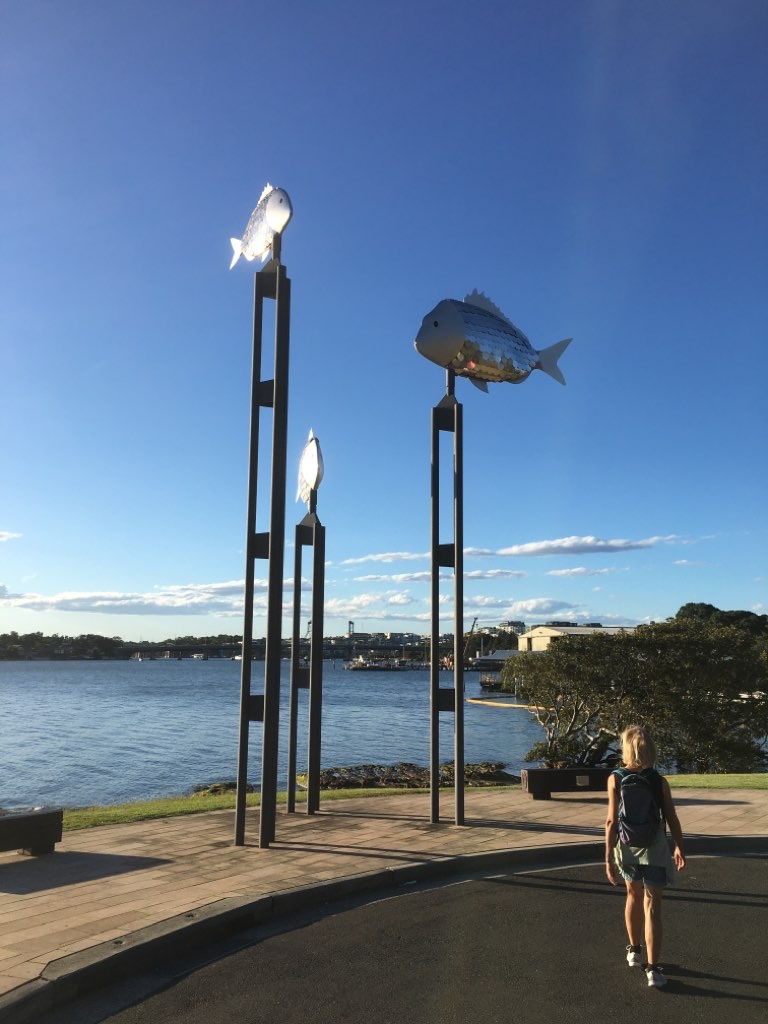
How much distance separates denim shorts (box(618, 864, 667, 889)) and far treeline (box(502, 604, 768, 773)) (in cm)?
2052

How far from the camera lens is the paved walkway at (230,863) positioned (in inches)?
203

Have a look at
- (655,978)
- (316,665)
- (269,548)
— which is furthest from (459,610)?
(655,978)

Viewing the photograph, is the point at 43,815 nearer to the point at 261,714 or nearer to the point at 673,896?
the point at 261,714

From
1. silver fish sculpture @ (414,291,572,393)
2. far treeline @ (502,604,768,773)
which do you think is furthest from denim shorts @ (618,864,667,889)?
far treeline @ (502,604,768,773)

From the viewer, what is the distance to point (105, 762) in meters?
30.6

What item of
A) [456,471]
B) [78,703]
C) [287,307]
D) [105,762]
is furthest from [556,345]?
[78,703]

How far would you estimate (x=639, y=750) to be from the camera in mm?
4730

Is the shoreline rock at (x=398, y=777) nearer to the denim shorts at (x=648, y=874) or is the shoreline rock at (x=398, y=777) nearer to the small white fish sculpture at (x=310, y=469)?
the small white fish sculpture at (x=310, y=469)

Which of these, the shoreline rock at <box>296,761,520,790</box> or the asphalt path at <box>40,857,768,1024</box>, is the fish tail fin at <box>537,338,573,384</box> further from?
the shoreline rock at <box>296,761,520,790</box>

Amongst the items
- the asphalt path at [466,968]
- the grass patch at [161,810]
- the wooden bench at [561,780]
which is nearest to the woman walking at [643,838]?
the asphalt path at [466,968]

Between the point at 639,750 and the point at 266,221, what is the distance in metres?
7.26

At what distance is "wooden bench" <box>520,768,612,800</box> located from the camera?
11.5 m

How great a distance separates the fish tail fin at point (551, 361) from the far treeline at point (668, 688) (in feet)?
53.6

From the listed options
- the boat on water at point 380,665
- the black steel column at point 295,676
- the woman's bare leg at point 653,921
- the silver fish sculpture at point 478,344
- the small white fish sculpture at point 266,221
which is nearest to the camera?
the woman's bare leg at point 653,921
